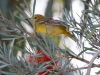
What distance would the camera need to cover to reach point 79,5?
53.7 inches

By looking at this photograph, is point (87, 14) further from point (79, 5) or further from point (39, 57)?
point (79, 5)

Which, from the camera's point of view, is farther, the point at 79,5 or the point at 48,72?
the point at 79,5

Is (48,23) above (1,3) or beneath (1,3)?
beneath

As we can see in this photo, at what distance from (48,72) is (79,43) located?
14cm

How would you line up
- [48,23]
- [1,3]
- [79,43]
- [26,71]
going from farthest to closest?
[1,3] < [48,23] < [79,43] < [26,71]

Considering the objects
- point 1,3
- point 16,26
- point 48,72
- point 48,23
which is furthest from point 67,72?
point 1,3

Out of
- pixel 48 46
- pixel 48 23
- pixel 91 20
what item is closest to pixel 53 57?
pixel 48 46

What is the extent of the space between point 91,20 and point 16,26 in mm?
210

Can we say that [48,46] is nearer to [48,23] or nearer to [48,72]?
[48,72]

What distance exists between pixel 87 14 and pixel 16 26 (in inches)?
8.5

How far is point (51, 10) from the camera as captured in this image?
172 centimetres

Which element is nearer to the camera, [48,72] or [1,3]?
[48,72]

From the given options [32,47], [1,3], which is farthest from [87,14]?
[1,3]

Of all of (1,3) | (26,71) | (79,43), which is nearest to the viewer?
(26,71)
